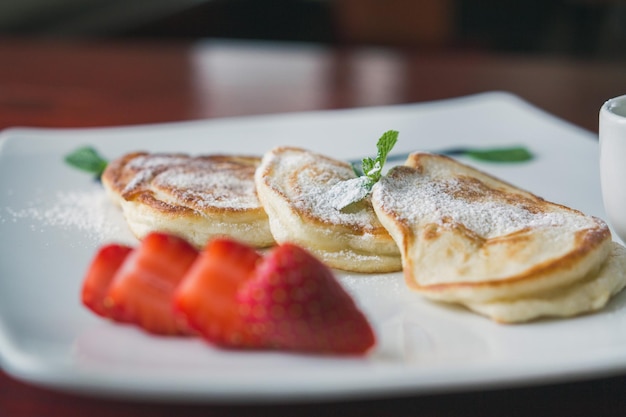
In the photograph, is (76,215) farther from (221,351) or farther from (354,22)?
(354,22)

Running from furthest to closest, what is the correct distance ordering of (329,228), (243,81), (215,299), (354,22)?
(354,22), (243,81), (329,228), (215,299)

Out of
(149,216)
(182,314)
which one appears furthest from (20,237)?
(182,314)

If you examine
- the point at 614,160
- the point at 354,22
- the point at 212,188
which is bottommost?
the point at 354,22

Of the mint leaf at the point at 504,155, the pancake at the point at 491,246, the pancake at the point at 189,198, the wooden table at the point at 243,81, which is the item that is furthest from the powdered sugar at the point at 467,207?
the wooden table at the point at 243,81

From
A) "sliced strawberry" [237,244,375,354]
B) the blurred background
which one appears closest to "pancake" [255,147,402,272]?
"sliced strawberry" [237,244,375,354]

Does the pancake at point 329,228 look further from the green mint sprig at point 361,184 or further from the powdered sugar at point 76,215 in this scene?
the powdered sugar at point 76,215

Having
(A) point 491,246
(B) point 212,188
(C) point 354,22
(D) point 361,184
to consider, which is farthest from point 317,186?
(C) point 354,22
